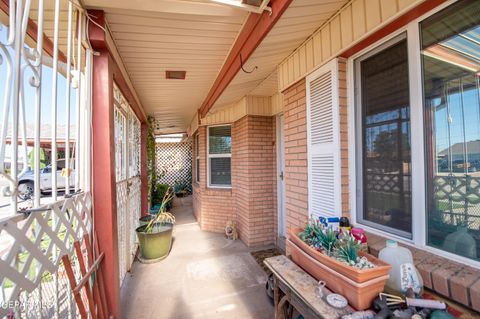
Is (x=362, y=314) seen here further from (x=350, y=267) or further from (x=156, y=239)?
(x=156, y=239)

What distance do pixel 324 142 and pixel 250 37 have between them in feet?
3.78

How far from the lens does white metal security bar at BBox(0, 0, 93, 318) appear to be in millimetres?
898

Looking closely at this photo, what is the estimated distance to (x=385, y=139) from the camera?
158 cm

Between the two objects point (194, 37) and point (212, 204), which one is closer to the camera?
point (194, 37)

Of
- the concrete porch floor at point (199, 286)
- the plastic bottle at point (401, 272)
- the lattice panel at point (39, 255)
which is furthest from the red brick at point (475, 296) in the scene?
the lattice panel at point (39, 255)

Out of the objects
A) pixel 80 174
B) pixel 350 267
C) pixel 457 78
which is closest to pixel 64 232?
pixel 80 174

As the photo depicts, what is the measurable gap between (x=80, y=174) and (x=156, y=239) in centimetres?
205

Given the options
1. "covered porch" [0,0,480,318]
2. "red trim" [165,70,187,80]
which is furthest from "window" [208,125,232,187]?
"red trim" [165,70,187,80]

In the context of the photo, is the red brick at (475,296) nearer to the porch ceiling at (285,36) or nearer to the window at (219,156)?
the porch ceiling at (285,36)

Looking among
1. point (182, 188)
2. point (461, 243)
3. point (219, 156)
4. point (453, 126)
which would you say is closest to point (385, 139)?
point (453, 126)

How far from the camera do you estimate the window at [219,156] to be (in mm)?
4891

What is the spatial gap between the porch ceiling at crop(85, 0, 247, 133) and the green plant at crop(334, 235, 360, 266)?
1866 mm

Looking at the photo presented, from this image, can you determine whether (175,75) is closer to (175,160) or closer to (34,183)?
(34,183)

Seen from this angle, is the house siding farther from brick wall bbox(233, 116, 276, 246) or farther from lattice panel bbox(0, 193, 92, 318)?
lattice panel bbox(0, 193, 92, 318)
